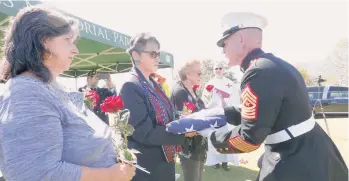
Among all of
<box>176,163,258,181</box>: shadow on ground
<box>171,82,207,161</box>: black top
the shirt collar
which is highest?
the shirt collar

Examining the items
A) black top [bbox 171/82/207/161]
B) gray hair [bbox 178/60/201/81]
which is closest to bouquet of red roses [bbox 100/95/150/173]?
black top [bbox 171/82/207/161]

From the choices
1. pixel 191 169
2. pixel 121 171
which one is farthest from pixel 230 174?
pixel 121 171

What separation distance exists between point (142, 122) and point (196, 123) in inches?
16.4

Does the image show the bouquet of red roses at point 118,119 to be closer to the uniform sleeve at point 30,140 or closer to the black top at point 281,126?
the uniform sleeve at point 30,140

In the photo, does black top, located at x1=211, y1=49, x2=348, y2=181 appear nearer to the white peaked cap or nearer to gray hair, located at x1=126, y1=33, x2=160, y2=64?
the white peaked cap

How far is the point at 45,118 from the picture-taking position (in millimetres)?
1113

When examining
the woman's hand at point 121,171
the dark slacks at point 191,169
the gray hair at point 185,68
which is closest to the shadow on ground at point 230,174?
the dark slacks at point 191,169

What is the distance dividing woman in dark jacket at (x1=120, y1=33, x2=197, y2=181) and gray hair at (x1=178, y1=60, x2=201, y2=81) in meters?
1.85

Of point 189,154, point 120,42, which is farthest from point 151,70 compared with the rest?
point 120,42

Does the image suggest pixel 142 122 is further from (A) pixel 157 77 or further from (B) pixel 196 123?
(A) pixel 157 77

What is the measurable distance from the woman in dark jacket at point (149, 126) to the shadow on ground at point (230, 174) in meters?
3.20

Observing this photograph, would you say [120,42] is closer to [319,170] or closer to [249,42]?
[249,42]

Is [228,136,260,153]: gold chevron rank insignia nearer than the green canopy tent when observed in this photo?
Yes

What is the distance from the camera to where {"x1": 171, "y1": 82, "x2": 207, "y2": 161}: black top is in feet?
10.9
